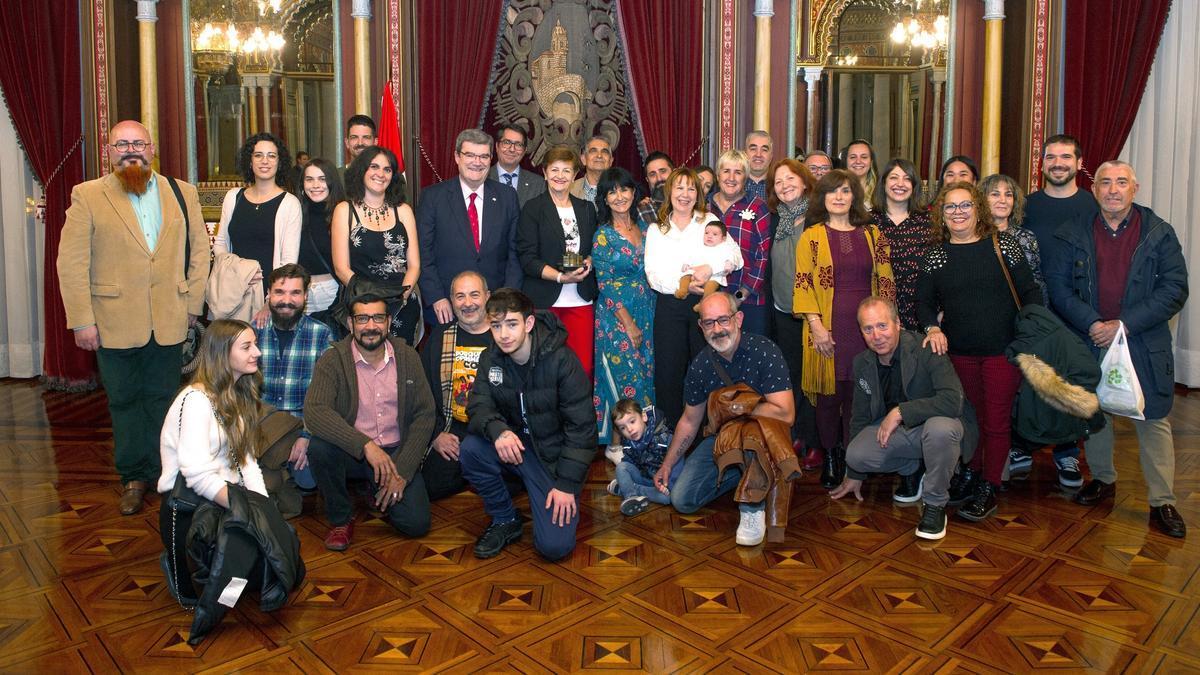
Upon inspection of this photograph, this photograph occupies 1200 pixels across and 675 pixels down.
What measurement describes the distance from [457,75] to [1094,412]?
446 cm

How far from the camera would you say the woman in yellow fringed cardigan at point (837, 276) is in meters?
3.84

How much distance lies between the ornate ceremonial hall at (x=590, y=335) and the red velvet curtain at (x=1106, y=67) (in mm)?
19

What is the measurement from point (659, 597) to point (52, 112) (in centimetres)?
543

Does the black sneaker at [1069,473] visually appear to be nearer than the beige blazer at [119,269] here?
No

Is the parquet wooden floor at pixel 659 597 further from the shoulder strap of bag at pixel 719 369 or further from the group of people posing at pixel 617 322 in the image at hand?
the shoulder strap of bag at pixel 719 369

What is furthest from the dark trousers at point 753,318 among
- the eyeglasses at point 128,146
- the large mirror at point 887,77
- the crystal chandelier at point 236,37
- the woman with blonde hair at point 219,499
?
the crystal chandelier at point 236,37

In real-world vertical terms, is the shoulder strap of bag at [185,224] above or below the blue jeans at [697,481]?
above

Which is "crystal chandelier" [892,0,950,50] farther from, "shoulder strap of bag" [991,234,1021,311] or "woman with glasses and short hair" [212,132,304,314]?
"woman with glasses and short hair" [212,132,304,314]

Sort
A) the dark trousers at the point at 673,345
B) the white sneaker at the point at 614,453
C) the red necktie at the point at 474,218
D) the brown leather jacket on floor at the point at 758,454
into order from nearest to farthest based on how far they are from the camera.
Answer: the brown leather jacket on floor at the point at 758,454 < the dark trousers at the point at 673,345 < the red necktie at the point at 474,218 < the white sneaker at the point at 614,453

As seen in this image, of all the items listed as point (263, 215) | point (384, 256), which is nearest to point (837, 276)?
point (384, 256)

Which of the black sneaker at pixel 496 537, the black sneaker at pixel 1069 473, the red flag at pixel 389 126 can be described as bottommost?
the black sneaker at pixel 496 537

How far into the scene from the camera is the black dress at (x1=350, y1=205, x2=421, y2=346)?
3889 millimetres

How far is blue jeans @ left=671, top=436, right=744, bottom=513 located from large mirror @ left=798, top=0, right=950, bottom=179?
12.6 feet

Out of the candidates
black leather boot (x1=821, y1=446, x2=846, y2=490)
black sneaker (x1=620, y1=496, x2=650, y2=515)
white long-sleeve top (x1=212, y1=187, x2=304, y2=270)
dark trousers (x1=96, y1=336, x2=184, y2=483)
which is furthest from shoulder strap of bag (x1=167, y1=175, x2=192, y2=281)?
black leather boot (x1=821, y1=446, x2=846, y2=490)
